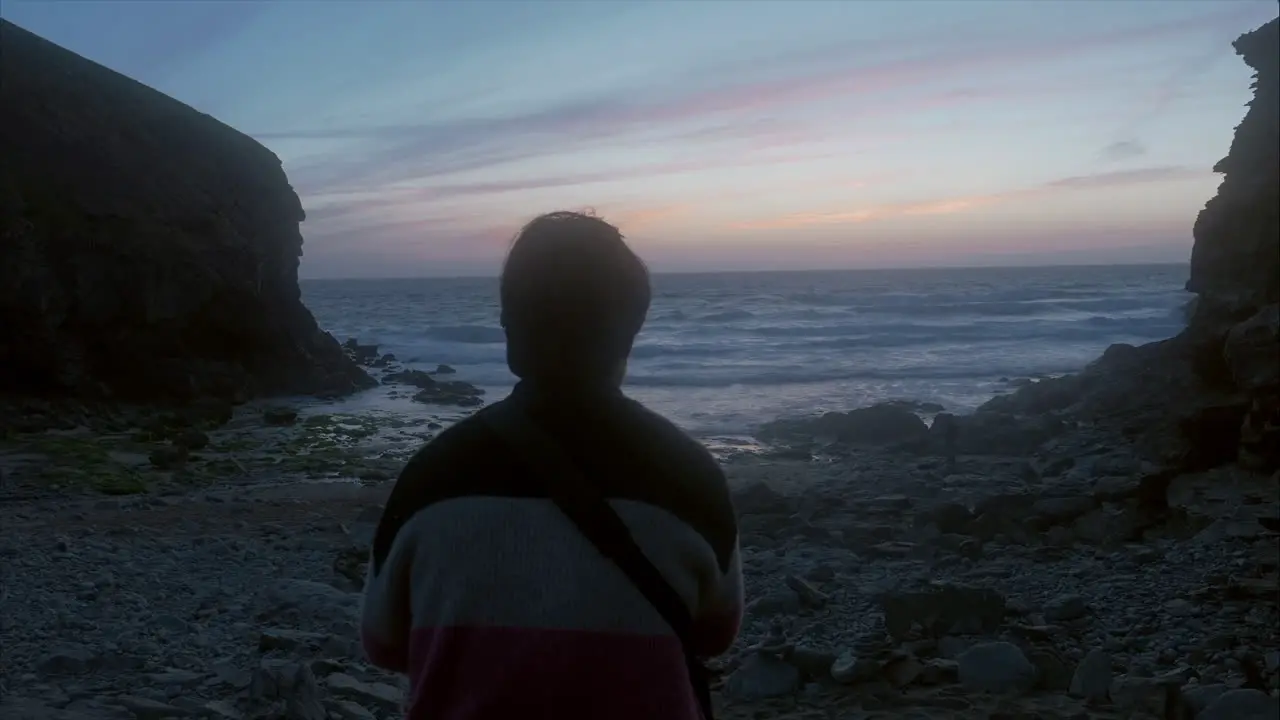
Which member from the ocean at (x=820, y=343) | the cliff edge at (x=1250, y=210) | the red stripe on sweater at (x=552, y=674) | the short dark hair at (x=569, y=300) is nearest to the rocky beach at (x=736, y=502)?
the cliff edge at (x=1250, y=210)

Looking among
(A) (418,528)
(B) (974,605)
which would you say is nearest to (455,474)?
(A) (418,528)

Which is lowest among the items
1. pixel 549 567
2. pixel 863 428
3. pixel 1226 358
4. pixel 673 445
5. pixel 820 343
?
pixel 863 428

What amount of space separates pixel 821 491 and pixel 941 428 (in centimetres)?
399

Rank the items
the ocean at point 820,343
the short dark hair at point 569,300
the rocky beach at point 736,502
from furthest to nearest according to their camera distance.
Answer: the ocean at point 820,343, the rocky beach at point 736,502, the short dark hair at point 569,300

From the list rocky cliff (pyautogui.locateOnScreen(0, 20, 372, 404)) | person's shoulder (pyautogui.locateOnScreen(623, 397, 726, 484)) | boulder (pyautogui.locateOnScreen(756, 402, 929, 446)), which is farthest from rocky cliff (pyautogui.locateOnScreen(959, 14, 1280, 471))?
rocky cliff (pyautogui.locateOnScreen(0, 20, 372, 404))

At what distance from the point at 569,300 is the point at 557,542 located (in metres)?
0.43

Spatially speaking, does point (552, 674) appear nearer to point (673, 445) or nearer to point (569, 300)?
point (673, 445)

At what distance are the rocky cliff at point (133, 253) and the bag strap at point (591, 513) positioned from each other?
57.6ft

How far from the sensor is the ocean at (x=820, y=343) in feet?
76.7

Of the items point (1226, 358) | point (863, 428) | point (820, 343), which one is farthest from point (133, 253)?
point (820, 343)

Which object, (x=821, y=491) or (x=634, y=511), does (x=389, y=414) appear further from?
(x=634, y=511)

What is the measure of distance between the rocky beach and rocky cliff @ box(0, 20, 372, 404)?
0.06 metres

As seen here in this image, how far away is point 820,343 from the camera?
36625mm

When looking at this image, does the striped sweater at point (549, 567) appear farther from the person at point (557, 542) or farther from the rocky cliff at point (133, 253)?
the rocky cliff at point (133, 253)
